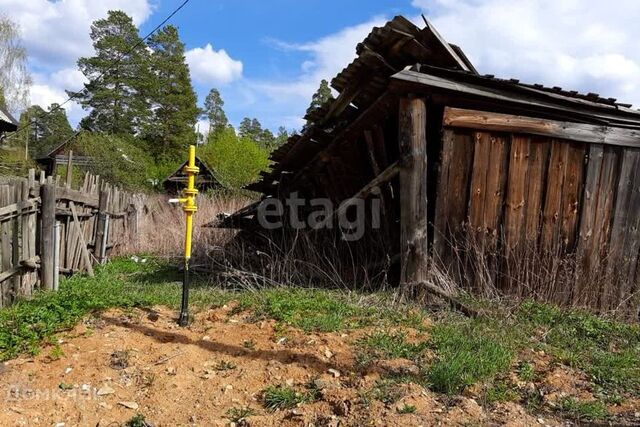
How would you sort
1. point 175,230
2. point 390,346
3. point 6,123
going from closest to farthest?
point 390,346 < point 175,230 < point 6,123

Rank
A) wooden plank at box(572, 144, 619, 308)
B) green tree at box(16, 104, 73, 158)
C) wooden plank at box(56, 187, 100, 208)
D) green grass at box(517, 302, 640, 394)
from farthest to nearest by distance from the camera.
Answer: green tree at box(16, 104, 73, 158)
wooden plank at box(56, 187, 100, 208)
wooden plank at box(572, 144, 619, 308)
green grass at box(517, 302, 640, 394)

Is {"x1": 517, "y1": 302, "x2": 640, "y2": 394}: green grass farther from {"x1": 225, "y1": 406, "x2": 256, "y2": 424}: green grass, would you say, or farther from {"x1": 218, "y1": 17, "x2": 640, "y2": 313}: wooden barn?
{"x1": 225, "y1": 406, "x2": 256, "y2": 424}: green grass

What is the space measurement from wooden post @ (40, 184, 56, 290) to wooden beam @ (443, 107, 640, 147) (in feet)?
17.2

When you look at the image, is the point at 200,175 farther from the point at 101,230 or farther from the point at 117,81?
the point at 101,230

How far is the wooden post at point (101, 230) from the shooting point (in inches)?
396

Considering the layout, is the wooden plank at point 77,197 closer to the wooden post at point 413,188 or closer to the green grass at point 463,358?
the wooden post at point 413,188

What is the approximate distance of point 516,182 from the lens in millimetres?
5879

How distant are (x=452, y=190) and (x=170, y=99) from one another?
3519cm

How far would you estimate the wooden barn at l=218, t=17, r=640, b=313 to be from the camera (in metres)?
5.77

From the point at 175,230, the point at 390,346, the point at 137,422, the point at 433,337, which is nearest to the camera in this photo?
the point at 137,422

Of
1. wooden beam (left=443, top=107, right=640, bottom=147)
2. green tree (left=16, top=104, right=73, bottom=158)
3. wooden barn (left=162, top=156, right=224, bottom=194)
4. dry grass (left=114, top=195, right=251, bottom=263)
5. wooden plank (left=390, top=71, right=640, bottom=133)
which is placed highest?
green tree (left=16, top=104, right=73, bottom=158)

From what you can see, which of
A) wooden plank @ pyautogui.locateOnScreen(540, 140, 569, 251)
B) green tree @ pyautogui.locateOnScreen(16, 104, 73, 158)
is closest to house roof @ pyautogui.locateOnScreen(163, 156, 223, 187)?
wooden plank @ pyautogui.locateOnScreen(540, 140, 569, 251)

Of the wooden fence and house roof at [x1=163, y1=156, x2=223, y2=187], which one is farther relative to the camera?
house roof at [x1=163, y1=156, x2=223, y2=187]

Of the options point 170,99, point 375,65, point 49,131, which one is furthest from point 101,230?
point 49,131
